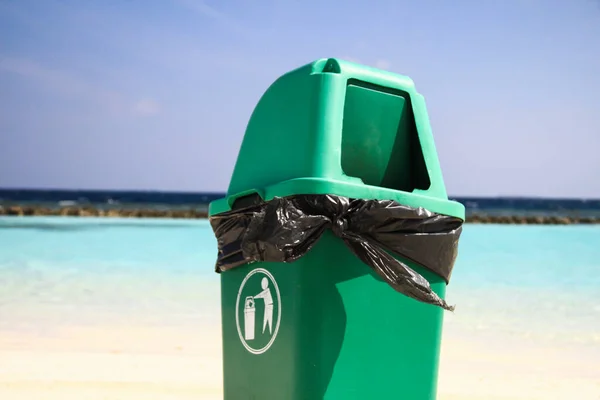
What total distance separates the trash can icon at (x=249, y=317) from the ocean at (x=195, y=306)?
1.73 m

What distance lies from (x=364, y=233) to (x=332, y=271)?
16 centimetres

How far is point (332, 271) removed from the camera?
2.16m

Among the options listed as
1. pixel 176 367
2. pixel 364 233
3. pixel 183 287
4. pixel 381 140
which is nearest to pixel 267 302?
pixel 364 233

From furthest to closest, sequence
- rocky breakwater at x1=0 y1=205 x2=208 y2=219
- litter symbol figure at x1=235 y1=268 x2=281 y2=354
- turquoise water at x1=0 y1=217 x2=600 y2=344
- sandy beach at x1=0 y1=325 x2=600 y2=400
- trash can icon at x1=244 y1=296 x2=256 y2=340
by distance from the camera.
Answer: rocky breakwater at x1=0 y1=205 x2=208 y2=219, turquoise water at x1=0 y1=217 x2=600 y2=344, sandy beach at x1=0 y1=325 x2=600 y2=400, trash can icon at x1=244 y1=296 x2=256 y2=340, litter symbol figure at x1=235 y1=268 x2=281 y2=354

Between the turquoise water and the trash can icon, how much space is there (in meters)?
3.60

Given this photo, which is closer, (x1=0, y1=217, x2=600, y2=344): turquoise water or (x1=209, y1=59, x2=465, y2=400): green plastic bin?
(x1=209, y1=59, x2=465, y2=400): green plastic bin

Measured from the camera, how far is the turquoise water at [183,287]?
6.18 m

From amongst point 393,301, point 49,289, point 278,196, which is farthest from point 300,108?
point 49,289

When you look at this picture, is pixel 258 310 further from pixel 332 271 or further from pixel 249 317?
pixel 332 271

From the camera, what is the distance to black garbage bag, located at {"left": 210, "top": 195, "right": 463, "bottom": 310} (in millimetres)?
2123

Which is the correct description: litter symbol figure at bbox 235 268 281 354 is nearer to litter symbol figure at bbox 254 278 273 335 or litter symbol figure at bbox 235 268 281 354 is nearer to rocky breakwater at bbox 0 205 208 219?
litter symbol figure at bbox 254 278 273 335

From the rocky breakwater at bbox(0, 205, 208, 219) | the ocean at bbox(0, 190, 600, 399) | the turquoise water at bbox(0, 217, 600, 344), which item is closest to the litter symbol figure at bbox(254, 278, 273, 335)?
the ocean at bbox(0, 190, 600, 399)

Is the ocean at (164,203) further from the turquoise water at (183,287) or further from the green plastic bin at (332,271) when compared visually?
the green plastic bin at (332,271)

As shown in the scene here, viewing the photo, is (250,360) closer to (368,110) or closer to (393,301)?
(393,301)
